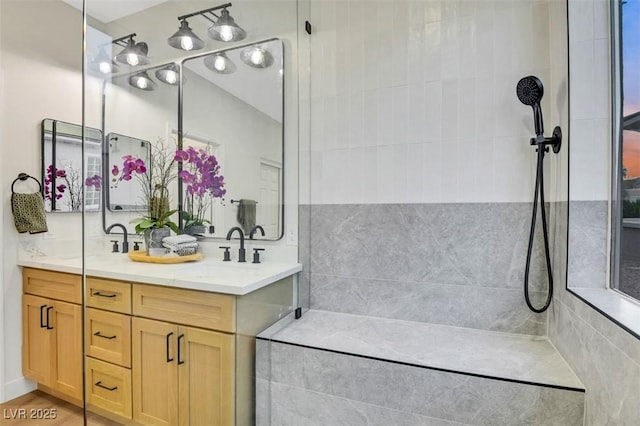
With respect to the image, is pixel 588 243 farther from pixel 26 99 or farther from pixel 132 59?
pixel 26 99

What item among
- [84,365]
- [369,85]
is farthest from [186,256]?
[369,85]

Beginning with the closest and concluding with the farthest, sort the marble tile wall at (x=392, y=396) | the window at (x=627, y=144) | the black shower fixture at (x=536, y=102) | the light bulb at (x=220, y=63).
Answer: the window at (x=627, y=144) → the marble tile wall at (x=392, y=396) → the black shower fixture at (x=536, y=102) → the light bulb at (x=220, y=63)

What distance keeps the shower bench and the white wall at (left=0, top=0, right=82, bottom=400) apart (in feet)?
4.96

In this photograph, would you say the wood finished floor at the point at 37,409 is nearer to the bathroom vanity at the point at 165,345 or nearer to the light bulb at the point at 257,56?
the bathroom vanity at the point at 165,345

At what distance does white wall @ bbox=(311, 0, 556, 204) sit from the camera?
5.15 ft

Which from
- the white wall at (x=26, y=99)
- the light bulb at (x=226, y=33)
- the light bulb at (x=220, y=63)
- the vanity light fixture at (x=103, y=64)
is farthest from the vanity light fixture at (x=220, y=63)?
the white wall at (x=26, y=99)

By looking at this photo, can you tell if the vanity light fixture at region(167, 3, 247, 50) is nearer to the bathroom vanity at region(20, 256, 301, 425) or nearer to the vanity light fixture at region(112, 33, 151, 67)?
the vanity light fixture at region(112, 33, 151, 67)

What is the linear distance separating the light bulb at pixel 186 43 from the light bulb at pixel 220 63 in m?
0.18

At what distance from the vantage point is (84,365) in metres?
1.47

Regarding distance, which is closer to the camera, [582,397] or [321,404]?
[582,397]

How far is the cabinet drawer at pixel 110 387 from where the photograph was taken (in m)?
1.43

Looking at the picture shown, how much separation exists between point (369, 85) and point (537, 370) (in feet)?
5.40

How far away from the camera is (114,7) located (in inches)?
67.0

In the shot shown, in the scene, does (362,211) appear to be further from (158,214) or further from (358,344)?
(158,214)
